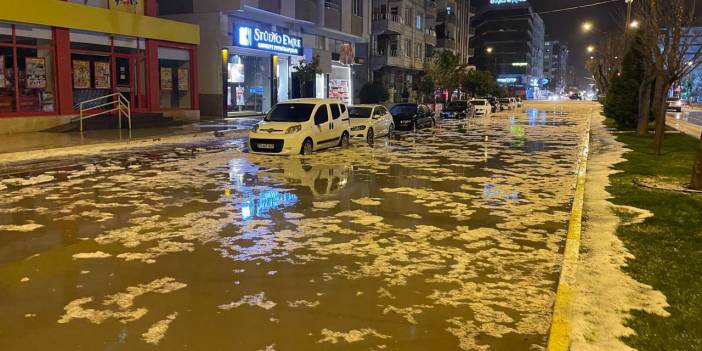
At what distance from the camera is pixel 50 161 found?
16.7m

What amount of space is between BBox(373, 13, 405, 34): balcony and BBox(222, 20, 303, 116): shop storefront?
17.8m

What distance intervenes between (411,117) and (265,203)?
2200 centimetres

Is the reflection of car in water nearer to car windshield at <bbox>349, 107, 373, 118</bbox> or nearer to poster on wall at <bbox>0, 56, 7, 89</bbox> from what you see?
car windshield at <bbox>349, 107, 373, 118</bbox>

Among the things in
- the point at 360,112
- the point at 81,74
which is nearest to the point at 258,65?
the point at 81,74

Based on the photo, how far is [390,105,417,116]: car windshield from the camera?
106 feet

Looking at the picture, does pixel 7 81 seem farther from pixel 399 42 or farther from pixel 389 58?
pixel 399 42

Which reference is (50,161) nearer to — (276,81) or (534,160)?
(534,160)

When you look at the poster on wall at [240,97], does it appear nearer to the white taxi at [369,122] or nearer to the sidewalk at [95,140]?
the sidewalk at [95,140]

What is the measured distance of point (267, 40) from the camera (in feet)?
127

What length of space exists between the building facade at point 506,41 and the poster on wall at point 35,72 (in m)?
152

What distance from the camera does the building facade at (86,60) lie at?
2378 cm

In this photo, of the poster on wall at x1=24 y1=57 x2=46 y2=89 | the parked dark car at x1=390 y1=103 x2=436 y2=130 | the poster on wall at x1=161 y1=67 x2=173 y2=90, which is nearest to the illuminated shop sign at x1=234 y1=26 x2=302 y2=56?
the poster on wall at x1=161 y1=67 x2=173 y2=90

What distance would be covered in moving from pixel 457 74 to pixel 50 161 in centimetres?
6484

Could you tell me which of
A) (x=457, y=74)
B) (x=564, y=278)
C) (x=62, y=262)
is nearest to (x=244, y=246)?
(x=62, y=262)
